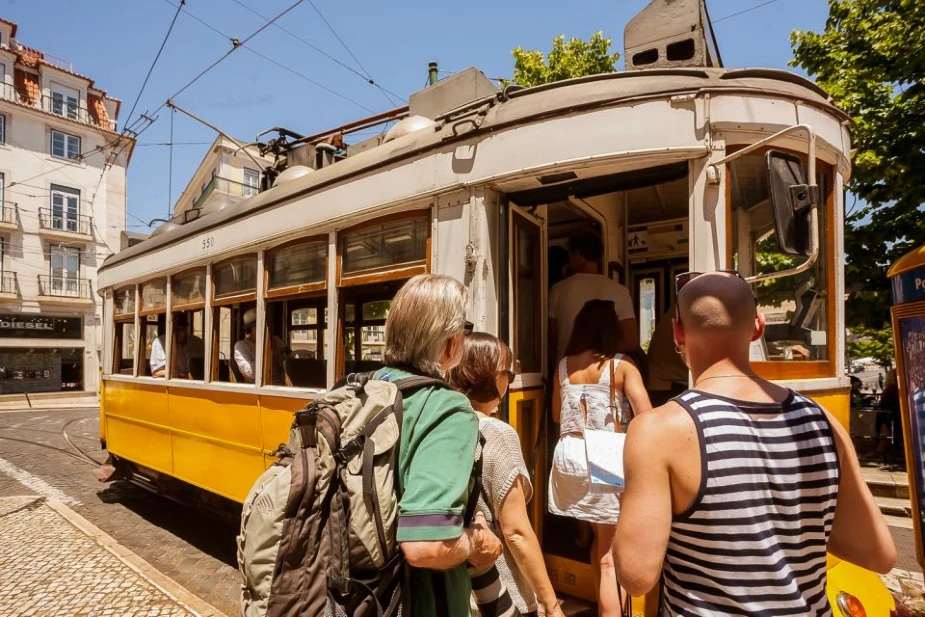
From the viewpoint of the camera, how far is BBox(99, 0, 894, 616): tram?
2.46 m

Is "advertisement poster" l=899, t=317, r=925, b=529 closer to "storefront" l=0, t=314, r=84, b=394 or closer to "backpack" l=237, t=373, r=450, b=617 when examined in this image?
"backpack" l=237, t=373, r=450, b=617

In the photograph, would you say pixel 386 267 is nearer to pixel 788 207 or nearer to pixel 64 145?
pixel 788 207

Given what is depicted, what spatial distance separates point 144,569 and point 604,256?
4231mm

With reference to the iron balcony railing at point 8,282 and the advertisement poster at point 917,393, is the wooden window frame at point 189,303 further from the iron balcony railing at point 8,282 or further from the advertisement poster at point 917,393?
the iron balcony railing at point 8,282

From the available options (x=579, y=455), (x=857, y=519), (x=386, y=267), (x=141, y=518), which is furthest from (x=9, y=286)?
(x=857, y=519)

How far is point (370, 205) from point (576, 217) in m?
1.53

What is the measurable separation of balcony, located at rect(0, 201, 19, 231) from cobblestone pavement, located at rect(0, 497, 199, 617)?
25.6 meters

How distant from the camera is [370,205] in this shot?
3.41 metres

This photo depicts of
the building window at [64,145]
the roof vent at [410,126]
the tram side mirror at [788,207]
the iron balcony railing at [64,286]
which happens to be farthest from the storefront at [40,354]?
the tram side mirror at [788,207]

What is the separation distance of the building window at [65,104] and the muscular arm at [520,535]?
33909 mm

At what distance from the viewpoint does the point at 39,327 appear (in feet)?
85.7

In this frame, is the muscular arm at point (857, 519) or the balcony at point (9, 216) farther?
the balcony at point (9, 216)

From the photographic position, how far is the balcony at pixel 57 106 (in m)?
26.0

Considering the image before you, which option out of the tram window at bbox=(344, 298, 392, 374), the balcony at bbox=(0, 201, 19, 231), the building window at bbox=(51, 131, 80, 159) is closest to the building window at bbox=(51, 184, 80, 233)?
the balcony at bbox=(0, 201, 19, 231)
